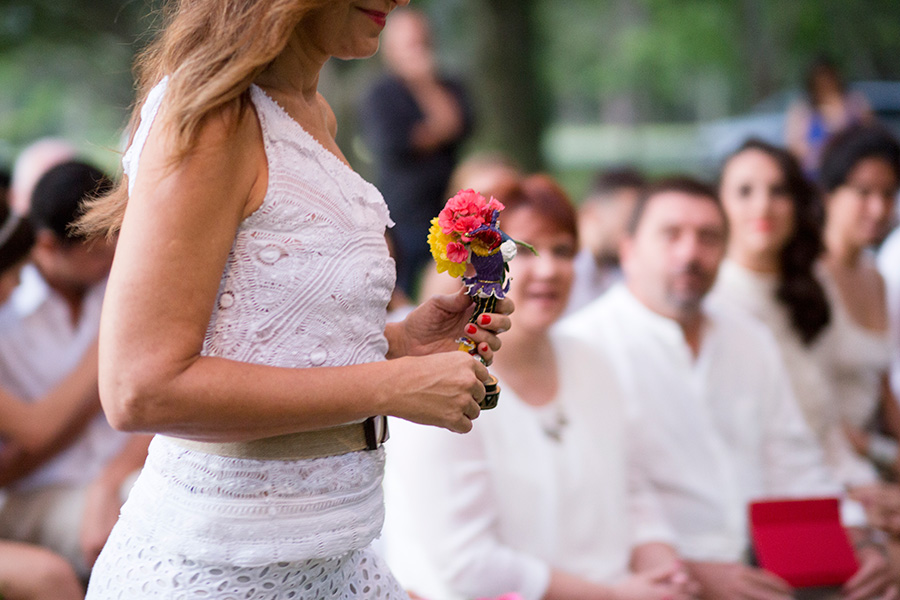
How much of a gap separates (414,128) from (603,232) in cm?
149

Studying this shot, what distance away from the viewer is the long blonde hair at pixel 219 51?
123 centimetres

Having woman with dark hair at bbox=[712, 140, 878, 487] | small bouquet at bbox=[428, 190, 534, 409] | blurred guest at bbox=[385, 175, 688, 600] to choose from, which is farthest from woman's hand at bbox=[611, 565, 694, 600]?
small bouquet at bbox=[428, 190, 534, 409]

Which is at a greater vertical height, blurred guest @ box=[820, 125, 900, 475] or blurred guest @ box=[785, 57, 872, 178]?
blurred guest @ box=[785, 57, 872, 178]

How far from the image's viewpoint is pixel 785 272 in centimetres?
420

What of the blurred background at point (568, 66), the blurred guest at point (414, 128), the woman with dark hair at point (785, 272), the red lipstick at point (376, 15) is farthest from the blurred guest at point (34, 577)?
the blurred guest at point (414, 128)

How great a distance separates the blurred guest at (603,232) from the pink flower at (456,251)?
3.52 metres

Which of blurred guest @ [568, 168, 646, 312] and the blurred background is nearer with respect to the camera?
blurred guest @ [568, 168, 646, 312]

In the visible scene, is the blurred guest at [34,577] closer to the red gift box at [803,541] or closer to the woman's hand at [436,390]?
the woman's hand at [436,390]

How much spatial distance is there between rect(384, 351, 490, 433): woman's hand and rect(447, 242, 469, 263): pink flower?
7.7 inches

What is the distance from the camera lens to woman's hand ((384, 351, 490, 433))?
1.31 metres

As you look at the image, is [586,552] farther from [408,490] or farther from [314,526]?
[314,526]

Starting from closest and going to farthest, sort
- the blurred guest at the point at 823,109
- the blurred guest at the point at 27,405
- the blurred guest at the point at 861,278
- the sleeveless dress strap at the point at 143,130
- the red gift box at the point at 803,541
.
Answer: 1. the sleeveless dress strap at the point at 143,130
2. the blurred guest at the point at 27,405
3. the red gift box at the point at 803,541
4. the blurred guest at the point at 861,278
5. the blurred guest at the point at 823,109

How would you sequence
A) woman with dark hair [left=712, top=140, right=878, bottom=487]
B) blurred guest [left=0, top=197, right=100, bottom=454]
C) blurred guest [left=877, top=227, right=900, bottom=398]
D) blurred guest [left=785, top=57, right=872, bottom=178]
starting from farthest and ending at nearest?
blurred guest [left=785, top=57, right=872, bottom=178] < blurred guest [left=877, top=227, right=900, bottom=398] < woman with dark hair [left=712, top=140, right=878, bottom=487] < blurred guest [left=0, top=197, right=100, bottom=454]

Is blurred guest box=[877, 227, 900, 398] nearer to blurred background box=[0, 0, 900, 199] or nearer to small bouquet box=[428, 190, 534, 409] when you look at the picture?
blurred background box=[0, 0, 900, 199]
